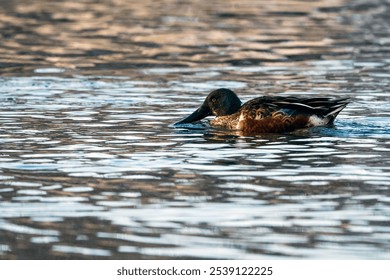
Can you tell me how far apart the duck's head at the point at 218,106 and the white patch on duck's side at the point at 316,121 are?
101cm

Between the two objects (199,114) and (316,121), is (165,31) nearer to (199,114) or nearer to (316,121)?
(199,114)

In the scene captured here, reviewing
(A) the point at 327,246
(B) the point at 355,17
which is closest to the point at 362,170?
(A) the point at 327,246

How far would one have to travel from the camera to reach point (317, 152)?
11555 millimetres

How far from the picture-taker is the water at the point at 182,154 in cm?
823

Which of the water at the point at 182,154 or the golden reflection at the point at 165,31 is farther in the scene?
the golden reflection at the point at 165,31

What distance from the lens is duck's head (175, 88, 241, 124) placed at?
13688 mm

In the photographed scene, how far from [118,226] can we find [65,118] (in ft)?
18.5

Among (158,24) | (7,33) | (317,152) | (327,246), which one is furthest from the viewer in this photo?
(158,24)

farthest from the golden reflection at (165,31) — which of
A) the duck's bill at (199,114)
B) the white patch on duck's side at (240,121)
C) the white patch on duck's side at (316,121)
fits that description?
the white patch on duck's side at (316,121)

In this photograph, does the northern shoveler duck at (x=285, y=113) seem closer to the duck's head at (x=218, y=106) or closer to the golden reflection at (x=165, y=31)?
the duck's head at (x=218, y=106)

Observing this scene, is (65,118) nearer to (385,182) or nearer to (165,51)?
(385,182)

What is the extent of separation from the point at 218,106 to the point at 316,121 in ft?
4.15

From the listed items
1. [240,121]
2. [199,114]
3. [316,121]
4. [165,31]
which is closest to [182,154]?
[240,121]

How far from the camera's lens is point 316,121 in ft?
42.8
